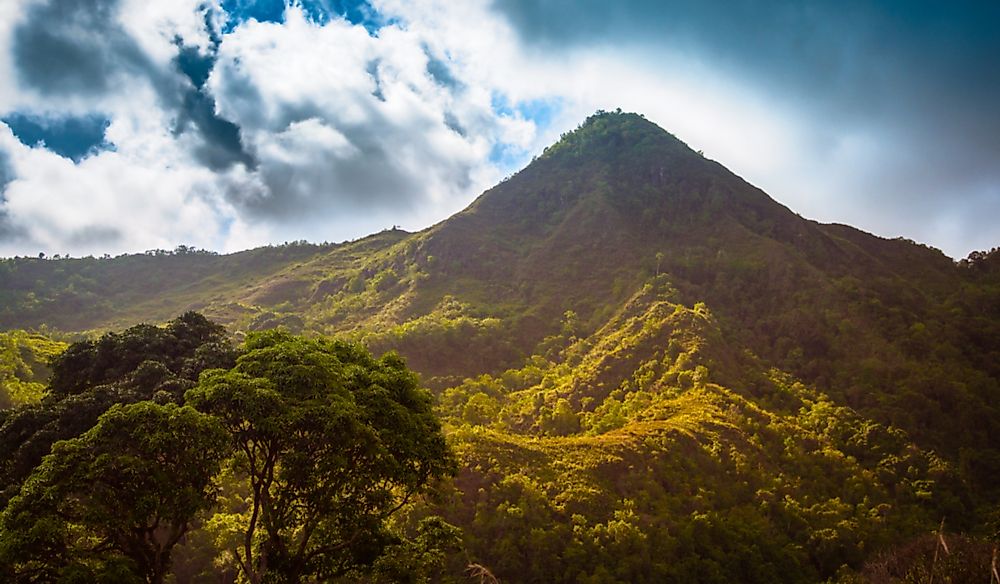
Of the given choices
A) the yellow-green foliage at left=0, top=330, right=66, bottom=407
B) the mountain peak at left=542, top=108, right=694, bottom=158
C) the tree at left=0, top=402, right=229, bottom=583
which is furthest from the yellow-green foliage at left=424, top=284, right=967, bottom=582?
the mountain peak at left=542, top=108, right=694, bottom=158

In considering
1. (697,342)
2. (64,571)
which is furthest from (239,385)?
(697,342)

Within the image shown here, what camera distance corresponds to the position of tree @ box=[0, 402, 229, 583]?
12859 mm

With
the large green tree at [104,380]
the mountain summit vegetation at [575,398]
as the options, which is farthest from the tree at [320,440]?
the large green tree at [104,380]

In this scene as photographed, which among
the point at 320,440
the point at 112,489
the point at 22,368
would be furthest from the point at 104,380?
the point at 22,368

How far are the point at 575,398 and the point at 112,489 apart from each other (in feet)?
141

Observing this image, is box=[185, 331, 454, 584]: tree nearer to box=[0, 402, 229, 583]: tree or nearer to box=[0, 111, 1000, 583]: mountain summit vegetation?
box=[0, 111, 1000, 583]: mountain summit vegetation

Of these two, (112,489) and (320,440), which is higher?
(320,440)

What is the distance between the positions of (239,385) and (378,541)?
6263 mm

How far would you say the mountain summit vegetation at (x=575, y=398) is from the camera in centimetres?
1625

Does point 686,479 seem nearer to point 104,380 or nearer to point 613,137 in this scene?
point 104,380

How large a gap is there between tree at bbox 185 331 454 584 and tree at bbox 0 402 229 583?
3.59 feet

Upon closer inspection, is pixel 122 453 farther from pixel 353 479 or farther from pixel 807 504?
pixel 807 504

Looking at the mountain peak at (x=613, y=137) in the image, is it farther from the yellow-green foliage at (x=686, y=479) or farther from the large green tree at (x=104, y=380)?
the large green tree at (x=104, y=380)

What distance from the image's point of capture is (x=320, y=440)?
50.4 feet
